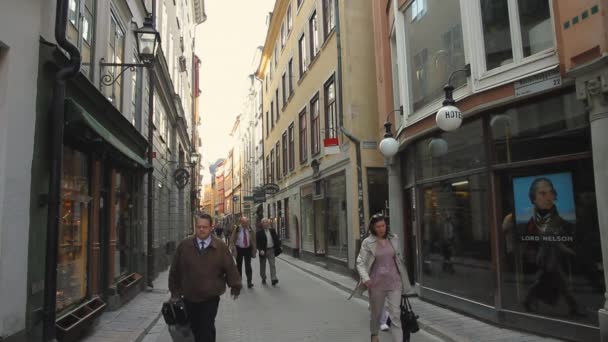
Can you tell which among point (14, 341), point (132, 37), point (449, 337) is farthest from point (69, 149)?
point (449, 337)

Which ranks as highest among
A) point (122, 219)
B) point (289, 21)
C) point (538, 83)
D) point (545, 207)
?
point (289, 21)

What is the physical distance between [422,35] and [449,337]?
19.8ft

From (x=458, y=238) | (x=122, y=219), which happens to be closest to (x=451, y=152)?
(x=458, y=238)

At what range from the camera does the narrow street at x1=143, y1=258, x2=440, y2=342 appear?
7355 millimetres

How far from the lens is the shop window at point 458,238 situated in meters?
8.10

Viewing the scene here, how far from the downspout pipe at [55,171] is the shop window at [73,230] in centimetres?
131

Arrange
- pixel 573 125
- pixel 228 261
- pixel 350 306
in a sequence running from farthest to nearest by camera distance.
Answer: pixel 350 306
pixel 573 125
pixel 228 261

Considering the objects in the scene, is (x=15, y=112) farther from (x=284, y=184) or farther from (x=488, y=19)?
(x=284, y=184)

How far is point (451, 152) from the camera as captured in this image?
9109mm

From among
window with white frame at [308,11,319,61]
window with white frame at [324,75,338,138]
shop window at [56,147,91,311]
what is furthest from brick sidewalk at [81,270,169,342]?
window with white frame at [308,11,319,61]

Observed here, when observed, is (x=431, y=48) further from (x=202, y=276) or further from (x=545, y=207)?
(x=202, y=276)

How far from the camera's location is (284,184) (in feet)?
87.7

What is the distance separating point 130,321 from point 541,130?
23.2 feet

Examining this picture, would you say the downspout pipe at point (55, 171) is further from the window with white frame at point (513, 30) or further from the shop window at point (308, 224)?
the shop window at point (308, 224)
